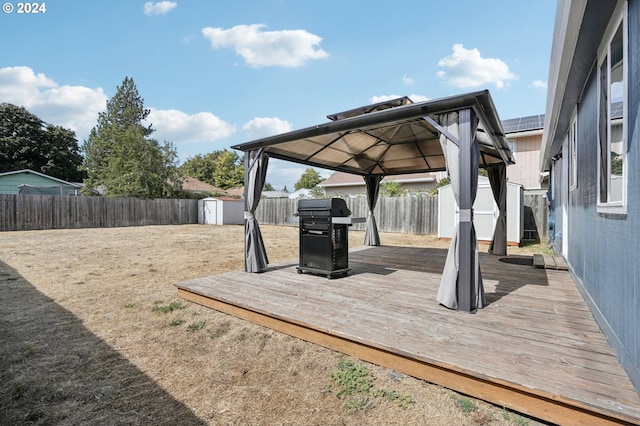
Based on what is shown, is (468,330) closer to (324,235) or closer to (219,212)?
(324,235)

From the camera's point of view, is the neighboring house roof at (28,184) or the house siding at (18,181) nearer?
the neighboring house roof at (28,184)

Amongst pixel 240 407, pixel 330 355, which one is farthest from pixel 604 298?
pixel 240 407

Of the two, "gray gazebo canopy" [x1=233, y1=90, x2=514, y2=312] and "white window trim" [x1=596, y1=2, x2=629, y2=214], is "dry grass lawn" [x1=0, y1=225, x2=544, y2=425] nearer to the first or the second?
"gray gazebo canopy" [x1=233, y1=90, x2=514, y2=312]

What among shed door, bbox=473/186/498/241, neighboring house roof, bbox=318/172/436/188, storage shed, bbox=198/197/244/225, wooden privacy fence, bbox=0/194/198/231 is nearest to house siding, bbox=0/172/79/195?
wooden privacy fence, bbox=0/194/198/231

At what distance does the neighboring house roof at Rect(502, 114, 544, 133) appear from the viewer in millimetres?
12445

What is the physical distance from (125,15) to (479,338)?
8.32 m

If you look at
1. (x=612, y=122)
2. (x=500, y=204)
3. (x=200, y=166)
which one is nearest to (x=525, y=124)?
(x=500, y=204)

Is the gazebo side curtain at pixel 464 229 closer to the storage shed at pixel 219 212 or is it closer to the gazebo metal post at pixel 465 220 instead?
the gazebo metal post at pixel 465 220

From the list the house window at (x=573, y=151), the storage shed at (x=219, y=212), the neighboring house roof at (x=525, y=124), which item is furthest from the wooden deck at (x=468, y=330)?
the storage shed at (x=219, y=212)

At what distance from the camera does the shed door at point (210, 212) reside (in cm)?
1862

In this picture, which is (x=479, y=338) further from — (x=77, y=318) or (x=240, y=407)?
(x=77, y=318)

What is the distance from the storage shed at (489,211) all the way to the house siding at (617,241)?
5.32 metres

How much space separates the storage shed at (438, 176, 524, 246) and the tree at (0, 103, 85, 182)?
2985 centimetres

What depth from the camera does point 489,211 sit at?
923cm
